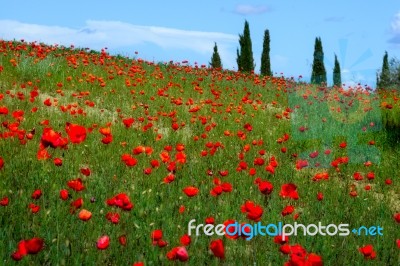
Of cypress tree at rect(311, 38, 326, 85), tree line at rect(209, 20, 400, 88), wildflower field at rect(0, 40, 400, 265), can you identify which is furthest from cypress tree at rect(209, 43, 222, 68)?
wildflower field at rect(0, 40, 400, 265)

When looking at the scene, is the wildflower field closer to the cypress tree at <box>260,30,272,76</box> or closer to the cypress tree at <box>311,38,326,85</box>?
the cypress tree at <box>311,38,326,85</box>

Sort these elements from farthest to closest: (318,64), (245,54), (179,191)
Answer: (318,64)
(245,54)
(179,191)

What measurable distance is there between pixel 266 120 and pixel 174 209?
5765 millimetres

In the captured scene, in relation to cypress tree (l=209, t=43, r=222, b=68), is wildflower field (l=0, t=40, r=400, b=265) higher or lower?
lower

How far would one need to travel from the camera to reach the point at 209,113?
982cm

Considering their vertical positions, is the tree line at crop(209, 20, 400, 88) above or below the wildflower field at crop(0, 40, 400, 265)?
above

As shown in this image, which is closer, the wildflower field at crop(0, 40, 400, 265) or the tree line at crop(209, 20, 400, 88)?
the wildflower field at crop(0, 40, 400, 265)

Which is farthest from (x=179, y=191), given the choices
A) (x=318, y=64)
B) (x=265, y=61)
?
(x=318, y=64)

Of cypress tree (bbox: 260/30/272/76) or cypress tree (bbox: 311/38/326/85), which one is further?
cypress tree (bbox: 260/30/272/76)

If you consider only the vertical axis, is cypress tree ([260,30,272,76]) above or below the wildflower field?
above

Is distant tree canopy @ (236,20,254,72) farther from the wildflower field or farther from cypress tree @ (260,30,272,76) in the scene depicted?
the wildflower field

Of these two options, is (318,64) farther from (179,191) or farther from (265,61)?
(179,191)

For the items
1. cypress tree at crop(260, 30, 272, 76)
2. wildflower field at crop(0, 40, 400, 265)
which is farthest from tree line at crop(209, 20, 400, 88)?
wildflower field at crop(0, 40, 400, 265)

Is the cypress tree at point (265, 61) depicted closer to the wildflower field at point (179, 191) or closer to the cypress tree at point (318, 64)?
the cypress tree at point (318, 64)
